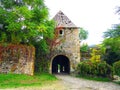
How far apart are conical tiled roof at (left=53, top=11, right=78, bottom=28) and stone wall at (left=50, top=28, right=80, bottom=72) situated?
0.53 metres

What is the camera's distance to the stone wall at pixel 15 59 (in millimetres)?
21078

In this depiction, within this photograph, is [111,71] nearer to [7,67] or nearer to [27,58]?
[27,58]

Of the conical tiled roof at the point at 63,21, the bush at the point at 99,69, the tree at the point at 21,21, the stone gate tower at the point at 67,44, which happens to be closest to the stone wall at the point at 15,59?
the tree at the point at 21,21

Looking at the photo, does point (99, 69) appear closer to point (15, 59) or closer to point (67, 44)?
point (67, 44)

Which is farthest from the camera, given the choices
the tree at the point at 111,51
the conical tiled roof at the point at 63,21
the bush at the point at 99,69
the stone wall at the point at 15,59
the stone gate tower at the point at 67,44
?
the tree at the point at 111,51

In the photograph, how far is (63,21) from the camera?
3009cm

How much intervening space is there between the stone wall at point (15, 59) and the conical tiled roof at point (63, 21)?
797 centimetres

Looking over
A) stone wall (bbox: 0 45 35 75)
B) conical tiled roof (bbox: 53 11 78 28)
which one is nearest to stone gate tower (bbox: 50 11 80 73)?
conical tiled roof (bbox: 53 11 78 28)

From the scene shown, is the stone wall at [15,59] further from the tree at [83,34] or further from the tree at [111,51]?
the tree at [83,34]

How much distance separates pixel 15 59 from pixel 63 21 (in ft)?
34.1

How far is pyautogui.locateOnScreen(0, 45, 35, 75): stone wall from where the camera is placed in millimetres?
21078

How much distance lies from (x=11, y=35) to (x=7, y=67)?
10.1 feet

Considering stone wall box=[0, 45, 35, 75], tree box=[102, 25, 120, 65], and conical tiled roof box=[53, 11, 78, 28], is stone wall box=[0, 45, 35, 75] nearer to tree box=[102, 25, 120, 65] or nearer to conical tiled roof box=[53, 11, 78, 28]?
conical tiled roof box=[53, 11, 78, 28]

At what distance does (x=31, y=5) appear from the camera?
24156 mm
